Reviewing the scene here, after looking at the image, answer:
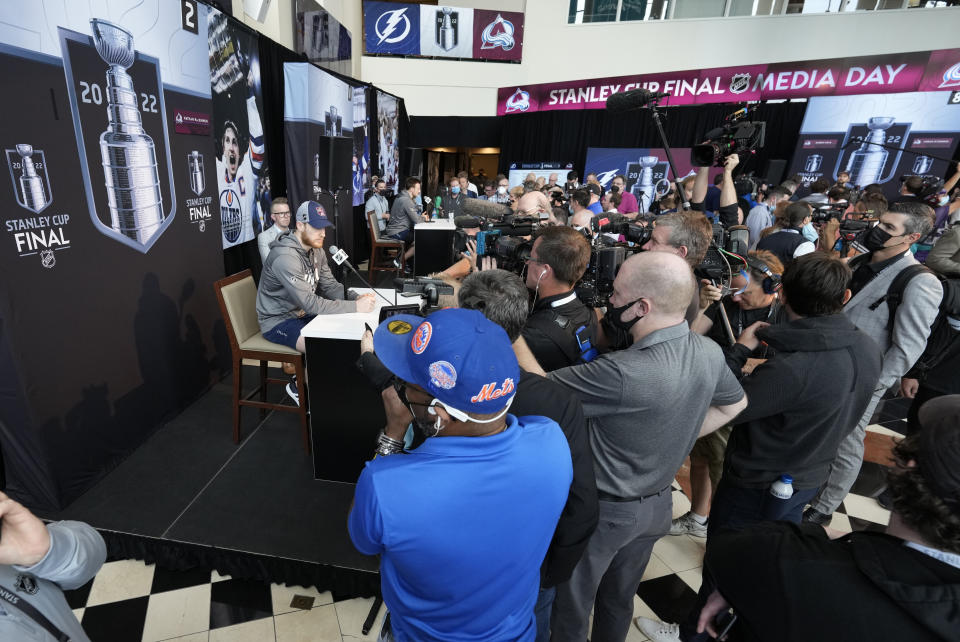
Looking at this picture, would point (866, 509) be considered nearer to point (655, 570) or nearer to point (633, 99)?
point (655, 570)

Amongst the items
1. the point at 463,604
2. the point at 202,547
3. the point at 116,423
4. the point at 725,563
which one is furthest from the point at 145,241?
the point at 725,563

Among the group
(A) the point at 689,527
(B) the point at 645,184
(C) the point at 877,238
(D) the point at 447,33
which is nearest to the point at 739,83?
(B) the point at 645,184

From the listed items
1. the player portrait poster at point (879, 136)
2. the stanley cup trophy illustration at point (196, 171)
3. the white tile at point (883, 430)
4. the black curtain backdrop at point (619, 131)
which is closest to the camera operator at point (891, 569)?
the stanley cup trophy illustration at point (196, 171)

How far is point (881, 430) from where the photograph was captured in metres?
3.53

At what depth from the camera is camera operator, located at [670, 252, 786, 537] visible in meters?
1.99

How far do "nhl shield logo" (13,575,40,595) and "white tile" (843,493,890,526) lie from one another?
3585 millimetres

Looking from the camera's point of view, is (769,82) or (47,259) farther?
(769,82)

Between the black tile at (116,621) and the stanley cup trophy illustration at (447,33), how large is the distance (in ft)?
40.5

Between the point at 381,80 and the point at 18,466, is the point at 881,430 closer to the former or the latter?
the point at 18,466

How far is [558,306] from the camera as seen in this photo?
5.65 ft

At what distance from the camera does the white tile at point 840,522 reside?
2487 millimetres

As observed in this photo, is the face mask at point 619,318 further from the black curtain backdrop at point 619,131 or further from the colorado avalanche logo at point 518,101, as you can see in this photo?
the colorado avalanche logo at point 518,101

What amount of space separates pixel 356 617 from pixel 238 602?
52 centimetres

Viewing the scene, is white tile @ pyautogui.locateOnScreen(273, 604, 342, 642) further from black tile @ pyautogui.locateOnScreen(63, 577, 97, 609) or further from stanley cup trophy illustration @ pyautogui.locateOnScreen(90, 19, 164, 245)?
stanley cup trophy illustration @ pyautogui.locateOnScreen(90, 19, 164, 245)
